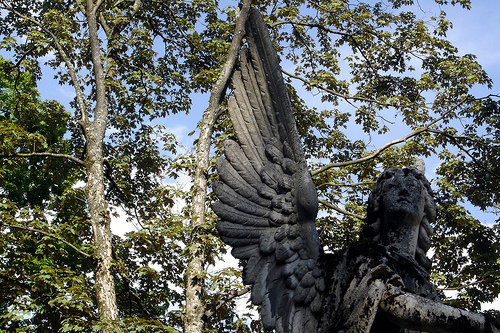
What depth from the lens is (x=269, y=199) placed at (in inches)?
141

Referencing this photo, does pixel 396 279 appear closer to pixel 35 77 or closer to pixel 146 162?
pixel 146 162

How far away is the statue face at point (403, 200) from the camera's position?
3307 millimetres

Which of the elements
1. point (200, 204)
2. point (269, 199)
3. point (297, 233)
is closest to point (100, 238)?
point (200, 204)

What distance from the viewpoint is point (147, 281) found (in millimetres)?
10781

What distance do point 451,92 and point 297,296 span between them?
7.85 metres

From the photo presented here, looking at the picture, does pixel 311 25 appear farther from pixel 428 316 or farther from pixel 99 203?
pixel 428 316

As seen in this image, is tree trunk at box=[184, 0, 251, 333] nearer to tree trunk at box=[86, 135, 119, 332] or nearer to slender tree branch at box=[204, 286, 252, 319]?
slender tree branch at box=[204, 286, 252, 319]

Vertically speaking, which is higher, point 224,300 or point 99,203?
point 99,203

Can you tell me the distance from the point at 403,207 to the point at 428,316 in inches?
34.3

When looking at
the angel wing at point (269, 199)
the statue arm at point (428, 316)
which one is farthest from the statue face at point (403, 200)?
the statue arm at point (428, 316)

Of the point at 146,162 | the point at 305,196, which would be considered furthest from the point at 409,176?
the point at 146,162

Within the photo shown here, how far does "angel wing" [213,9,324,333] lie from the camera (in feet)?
10.7

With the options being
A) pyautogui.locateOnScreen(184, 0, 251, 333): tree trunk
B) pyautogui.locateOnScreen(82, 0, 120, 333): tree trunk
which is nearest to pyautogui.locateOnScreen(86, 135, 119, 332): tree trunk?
pyautogui.locateOnScreen(82, 0, 120, 333): tree trunk

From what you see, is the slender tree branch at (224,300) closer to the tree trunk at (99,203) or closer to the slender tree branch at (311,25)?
the tree trunk at (99,203)
